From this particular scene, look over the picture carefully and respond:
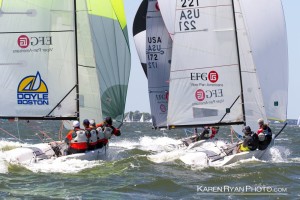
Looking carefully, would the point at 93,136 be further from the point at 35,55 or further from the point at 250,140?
the point at 250,140

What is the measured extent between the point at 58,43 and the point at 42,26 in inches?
22.7

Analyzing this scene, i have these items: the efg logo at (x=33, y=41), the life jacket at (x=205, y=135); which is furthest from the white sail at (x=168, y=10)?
the efg logo at (x=33, y=41)

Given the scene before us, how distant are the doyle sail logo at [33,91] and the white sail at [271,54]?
18.4 ft

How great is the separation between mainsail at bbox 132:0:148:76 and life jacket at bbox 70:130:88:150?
33.4 ft

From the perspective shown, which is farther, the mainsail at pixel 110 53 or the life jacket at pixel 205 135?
the life jacket at pixel 205 135

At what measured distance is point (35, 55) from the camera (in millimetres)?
19281

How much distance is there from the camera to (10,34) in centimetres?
1917

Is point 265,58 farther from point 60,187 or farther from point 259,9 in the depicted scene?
point 60,187

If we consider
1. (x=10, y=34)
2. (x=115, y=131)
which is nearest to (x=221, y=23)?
(x=115, y=131)

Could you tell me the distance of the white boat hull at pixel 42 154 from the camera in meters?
17.5

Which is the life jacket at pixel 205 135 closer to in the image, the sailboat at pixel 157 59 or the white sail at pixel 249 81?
the sailboat at pixel 157 59

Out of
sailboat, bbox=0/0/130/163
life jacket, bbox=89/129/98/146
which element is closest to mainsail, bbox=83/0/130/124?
sailboat, bbox=0/0/130/163

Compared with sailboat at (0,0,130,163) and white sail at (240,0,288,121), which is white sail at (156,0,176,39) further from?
sailboat at (0,0,130,163)

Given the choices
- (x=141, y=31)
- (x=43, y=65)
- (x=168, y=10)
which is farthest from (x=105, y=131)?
(x=141, y=31)
